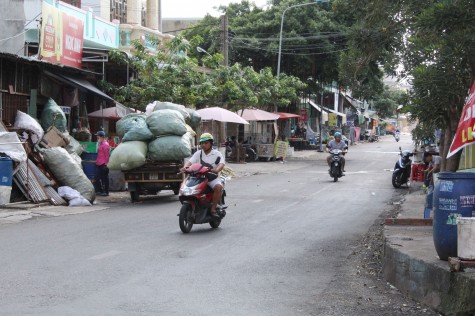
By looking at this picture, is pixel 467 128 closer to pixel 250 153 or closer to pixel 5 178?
pixel 5 178

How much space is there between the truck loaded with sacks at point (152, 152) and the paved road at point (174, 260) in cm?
80

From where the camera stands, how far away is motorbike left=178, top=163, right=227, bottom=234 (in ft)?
36.6

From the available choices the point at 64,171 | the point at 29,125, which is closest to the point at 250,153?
the point at 29,125

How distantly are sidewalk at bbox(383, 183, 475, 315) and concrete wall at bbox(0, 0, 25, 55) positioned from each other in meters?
15.9

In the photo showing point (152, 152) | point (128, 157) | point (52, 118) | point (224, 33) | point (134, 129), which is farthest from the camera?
point (224, 33)

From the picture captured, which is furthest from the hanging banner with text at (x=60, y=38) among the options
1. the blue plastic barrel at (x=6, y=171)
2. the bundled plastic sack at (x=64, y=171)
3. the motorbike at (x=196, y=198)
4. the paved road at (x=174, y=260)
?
the motorbike at (x=196, y=198)

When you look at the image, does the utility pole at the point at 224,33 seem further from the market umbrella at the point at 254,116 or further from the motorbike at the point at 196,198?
the motorbike at the point at 196,198

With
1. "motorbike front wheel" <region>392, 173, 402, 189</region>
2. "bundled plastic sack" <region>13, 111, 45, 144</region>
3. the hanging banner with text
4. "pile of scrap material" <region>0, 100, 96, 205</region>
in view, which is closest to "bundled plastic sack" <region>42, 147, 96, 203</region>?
"pile of scrap material" <region>0, 100, 96, 205</region>

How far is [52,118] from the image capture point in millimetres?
18688

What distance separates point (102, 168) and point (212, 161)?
7.19 meters

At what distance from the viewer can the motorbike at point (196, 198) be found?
439 inches

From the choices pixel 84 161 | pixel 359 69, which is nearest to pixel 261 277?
pixel 359 69

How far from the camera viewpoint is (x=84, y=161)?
18906mm

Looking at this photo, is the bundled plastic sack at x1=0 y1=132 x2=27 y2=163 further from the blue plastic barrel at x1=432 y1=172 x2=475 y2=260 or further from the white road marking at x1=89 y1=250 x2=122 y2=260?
the blue plastic barrel at x1=432 y1=172 x2=475 y2=260
